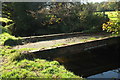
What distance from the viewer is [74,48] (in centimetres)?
635

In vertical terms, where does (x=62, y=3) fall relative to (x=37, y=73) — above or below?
above

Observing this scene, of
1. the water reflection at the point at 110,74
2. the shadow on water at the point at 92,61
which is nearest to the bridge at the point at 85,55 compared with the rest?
the shadow on water at the point at 92,61

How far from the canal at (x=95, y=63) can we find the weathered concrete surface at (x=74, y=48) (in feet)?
1.00

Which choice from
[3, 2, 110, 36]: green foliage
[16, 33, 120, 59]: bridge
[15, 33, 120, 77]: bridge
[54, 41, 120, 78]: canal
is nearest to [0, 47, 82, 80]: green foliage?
[15, 33, 120, 77]: bridge

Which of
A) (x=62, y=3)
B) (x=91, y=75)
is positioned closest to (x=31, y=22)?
(x=62, y=3)

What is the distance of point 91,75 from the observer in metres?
5.29

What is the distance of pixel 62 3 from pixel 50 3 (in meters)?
1.32

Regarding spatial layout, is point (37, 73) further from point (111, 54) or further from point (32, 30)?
point (32, 30)

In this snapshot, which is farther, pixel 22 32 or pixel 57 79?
pixel 22 32

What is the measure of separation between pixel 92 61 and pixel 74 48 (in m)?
1.14

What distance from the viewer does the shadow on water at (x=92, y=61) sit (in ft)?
18.6

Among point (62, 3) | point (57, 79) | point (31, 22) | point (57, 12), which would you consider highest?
point (62, 3)

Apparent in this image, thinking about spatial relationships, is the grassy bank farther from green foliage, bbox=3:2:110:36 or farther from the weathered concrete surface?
green foliage, bbox=3:2:110:36

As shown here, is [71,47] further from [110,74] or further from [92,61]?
[110,74]
